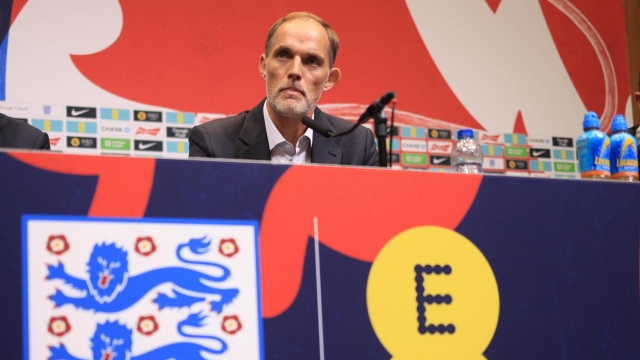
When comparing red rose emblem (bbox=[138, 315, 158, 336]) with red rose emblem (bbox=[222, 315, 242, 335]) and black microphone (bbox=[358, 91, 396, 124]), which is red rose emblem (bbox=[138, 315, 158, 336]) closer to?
red rose emblem (bbox=[222, 315, 242, 335])

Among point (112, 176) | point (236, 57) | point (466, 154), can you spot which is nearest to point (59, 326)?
point (112, 176)

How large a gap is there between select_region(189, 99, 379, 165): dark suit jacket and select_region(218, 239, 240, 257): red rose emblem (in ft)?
2.45

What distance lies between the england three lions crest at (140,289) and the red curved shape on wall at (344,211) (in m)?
0.04

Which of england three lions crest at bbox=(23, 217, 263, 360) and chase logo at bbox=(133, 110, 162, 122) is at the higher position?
chase logo at bbox=(133, 110, 162, 122)

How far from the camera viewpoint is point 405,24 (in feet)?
10.8

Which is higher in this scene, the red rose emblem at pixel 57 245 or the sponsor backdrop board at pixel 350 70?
the sponsor backdrop board at pixel 350 70

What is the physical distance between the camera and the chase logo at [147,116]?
278 cm

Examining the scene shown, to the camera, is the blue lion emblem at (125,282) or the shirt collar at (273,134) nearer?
the blue lion emblem at (125,282)

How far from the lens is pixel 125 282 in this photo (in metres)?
1.07

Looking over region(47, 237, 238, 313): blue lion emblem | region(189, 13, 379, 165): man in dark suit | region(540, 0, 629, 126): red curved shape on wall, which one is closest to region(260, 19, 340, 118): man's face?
region(189, 13, 379, 165): man in dark suit

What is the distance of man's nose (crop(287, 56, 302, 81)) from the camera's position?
1.99 metres

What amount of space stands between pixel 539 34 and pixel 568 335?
8.06 feet

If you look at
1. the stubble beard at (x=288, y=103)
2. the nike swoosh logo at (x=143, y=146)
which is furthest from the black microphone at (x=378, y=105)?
the nike swoosh logo at (x=143, y=146)

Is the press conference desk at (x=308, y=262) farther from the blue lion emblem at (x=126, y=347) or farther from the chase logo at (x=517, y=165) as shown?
the chase logo at (x=517, y=165)
